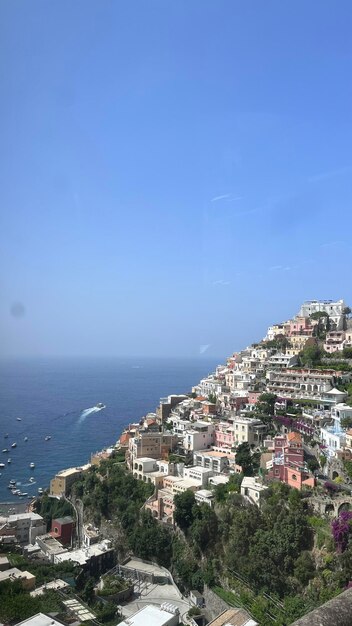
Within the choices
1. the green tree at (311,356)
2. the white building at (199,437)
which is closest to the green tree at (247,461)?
the white building at (199,437)

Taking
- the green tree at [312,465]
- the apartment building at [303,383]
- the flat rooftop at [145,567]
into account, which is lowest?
the flat rooftop at [145,567]

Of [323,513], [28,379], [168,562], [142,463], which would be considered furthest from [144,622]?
[28,379]

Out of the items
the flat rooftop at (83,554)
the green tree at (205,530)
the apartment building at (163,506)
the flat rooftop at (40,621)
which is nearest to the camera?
the flat rooftop at (40,621)

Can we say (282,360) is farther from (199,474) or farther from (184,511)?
(184,511)

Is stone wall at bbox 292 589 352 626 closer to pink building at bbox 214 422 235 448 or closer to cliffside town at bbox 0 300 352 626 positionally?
cliffside town at bbox 0 300 352 626

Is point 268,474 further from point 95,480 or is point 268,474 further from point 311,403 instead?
point 95,480

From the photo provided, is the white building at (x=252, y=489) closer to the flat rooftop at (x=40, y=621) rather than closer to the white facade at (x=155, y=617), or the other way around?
the white facade at (x=155, y=617)

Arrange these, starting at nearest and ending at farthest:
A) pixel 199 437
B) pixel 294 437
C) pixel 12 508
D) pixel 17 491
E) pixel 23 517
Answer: pixel 294 437 → pixel 23 517 → pixel 199 437 → pixel 12 508 → pixel 17 491

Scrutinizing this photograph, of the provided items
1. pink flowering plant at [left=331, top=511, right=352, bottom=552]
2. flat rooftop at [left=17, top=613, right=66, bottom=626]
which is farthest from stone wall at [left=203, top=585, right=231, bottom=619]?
flat rooftop at [left=17, top=613, right=66, bottom=626]

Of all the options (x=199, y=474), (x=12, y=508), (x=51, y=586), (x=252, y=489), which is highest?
(x=252, y=489)

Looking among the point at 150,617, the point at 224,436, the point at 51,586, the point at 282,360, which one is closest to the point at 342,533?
the point at 150,617
